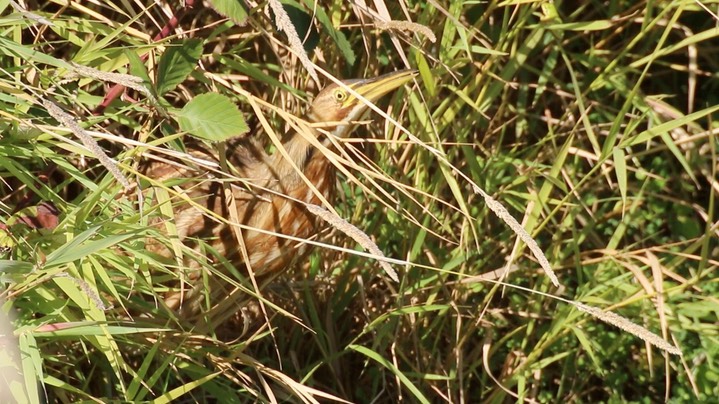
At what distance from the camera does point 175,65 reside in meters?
1.68

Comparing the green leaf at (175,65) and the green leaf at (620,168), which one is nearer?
the green leaf at (175,65)

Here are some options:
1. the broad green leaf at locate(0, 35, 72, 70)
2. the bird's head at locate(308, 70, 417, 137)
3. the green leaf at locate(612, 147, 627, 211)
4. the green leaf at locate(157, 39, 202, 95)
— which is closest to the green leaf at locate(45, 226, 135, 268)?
the broad green leaf at locate(0, 35, 72, 70)

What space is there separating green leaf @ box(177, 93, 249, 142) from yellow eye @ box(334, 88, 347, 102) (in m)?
0.51

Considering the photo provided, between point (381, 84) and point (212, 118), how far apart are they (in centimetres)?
55

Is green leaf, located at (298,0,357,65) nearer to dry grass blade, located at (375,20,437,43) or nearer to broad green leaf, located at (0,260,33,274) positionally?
dry grass blade, located at (375,20,437,43)

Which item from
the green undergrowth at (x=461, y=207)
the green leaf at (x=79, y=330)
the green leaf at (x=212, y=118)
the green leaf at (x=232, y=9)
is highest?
the green leaf at (x=232, y=9)

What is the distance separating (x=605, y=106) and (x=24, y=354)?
1.45 m

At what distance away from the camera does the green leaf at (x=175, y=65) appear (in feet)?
5.47

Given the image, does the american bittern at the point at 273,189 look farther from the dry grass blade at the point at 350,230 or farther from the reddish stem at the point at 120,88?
the dry grass blade at the point at 350,230

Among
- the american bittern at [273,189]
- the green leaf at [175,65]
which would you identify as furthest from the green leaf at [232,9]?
the american bittern at [273,189]

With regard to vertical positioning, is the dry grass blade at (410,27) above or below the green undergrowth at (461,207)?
above

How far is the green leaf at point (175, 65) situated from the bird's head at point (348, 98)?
43 centimetres

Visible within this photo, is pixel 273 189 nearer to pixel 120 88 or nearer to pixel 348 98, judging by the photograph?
pixel 348 98

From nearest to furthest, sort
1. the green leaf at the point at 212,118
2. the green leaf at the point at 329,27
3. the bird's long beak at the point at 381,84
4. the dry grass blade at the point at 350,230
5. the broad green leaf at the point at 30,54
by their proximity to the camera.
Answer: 1. the dry grass blade at the point at 350,230
2. the broad green leaf at the point at 30,54
3. the green leaf at the point at 212,118
4. the green leaf at the point at 329,27
5. the bird's long beak at the point at 381,84
